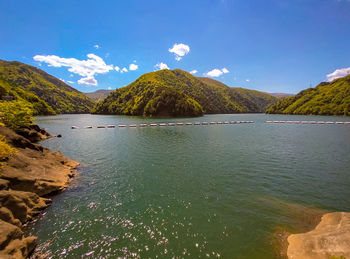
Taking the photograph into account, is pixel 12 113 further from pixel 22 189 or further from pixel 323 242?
pixel 323 242

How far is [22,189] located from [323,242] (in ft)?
75.4

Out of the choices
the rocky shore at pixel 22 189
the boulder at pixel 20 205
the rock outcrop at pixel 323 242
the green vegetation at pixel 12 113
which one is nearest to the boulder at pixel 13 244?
the rocky shore at pixel 22 189

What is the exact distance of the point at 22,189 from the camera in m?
15.0

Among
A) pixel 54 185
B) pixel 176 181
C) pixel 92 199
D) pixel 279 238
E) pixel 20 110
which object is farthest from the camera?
pixel 20 110

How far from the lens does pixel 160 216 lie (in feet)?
44.0

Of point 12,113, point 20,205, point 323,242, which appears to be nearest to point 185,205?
point 323,242

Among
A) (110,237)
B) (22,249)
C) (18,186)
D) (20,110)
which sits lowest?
(110,237)

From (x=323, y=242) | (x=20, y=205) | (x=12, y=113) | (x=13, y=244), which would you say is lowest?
(x=323, y=242)

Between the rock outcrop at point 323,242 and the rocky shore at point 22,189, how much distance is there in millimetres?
15295

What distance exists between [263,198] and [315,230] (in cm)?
490

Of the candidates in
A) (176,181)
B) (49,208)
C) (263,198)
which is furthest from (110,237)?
(263,198)

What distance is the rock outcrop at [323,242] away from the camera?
29.1 ft

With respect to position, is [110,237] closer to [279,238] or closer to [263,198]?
[279,238]

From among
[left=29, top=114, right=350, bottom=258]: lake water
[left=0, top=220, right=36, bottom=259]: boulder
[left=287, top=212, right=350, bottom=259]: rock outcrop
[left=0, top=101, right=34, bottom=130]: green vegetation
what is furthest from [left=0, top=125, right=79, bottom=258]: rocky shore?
[left=287, top=212, right=350, bottom=259]: rock outcrop
